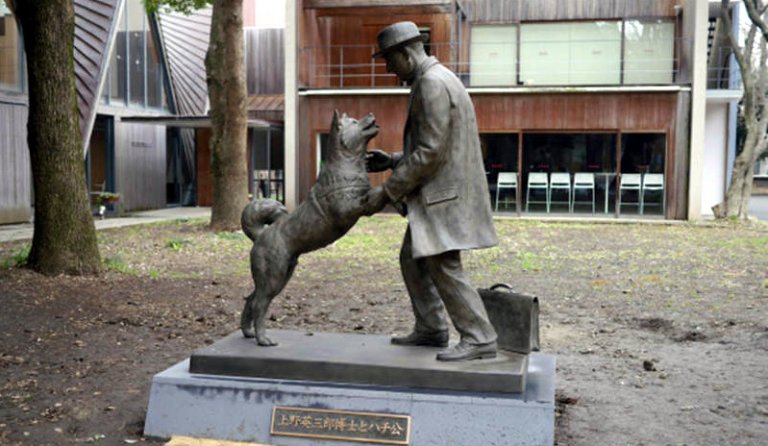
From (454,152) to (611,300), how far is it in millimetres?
5462

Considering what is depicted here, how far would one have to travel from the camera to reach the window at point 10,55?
1831 cm

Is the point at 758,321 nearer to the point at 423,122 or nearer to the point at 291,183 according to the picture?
the point at 423,122

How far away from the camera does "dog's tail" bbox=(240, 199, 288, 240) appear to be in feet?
17.0

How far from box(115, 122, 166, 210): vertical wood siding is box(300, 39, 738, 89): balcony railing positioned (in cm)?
537

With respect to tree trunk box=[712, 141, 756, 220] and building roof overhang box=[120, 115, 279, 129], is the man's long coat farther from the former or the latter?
building roof overhang box=[120, 115, 279, 129]

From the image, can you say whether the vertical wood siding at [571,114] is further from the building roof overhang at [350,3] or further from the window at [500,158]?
the building roof overhang at [350,3]

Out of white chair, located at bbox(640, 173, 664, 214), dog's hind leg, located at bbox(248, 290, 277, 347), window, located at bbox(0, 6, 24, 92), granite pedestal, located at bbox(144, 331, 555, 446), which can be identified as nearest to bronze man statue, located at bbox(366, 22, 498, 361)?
granite pedestal, located at bbox(144, 331, 555, 446)

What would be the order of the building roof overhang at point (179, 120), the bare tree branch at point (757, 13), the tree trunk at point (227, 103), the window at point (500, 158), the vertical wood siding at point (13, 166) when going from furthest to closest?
1. the building roof overhang at point (179, 120)
2. the window at point (500, 158)
3. the bare tree branch at point (757, 13)
4. the vertical wood siding at point (13, 166)
5. the tree trunk at point (227, 103)

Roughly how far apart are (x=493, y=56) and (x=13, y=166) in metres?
12.5

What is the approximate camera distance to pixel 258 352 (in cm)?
491

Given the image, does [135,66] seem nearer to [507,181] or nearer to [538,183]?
[507,181]

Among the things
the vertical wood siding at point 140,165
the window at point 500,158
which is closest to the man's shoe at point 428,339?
the window at point 500,158

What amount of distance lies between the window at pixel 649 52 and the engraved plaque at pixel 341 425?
1927 centimetres

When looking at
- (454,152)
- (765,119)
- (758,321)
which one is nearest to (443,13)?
(765,119)
